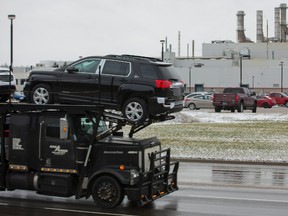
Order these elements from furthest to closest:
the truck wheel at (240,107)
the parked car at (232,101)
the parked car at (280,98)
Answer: the parked car at (280,98), the truck wheel at (240,107), the parked car at (232,101)

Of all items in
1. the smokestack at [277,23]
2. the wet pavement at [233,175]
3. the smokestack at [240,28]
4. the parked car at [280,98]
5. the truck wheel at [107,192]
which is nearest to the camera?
the truck wheel at [107,192]

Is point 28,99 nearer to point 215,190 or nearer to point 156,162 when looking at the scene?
point 156,162

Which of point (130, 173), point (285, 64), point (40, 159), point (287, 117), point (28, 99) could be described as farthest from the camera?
point (285, 64)

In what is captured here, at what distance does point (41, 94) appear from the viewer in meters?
13.8

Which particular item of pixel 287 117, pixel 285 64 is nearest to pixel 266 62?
pixel 285 64

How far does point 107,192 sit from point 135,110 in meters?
2.20

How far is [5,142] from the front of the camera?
12766 millimetres

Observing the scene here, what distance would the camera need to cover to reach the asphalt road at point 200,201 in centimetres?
1166

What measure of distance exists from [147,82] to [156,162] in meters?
1.91

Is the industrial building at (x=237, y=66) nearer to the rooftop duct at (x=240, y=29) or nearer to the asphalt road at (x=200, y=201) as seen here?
the rooftop duct at (x=240, y=29)

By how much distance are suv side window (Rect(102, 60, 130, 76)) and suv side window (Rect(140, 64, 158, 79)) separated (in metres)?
0.39

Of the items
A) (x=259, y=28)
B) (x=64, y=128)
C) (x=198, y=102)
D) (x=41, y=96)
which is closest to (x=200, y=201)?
(x=64, y=128)

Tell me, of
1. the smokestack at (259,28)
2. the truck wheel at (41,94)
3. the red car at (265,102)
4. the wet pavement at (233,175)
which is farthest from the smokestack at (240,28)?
the truck wheel at (41,94)

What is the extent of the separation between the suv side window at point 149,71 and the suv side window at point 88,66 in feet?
3.62
